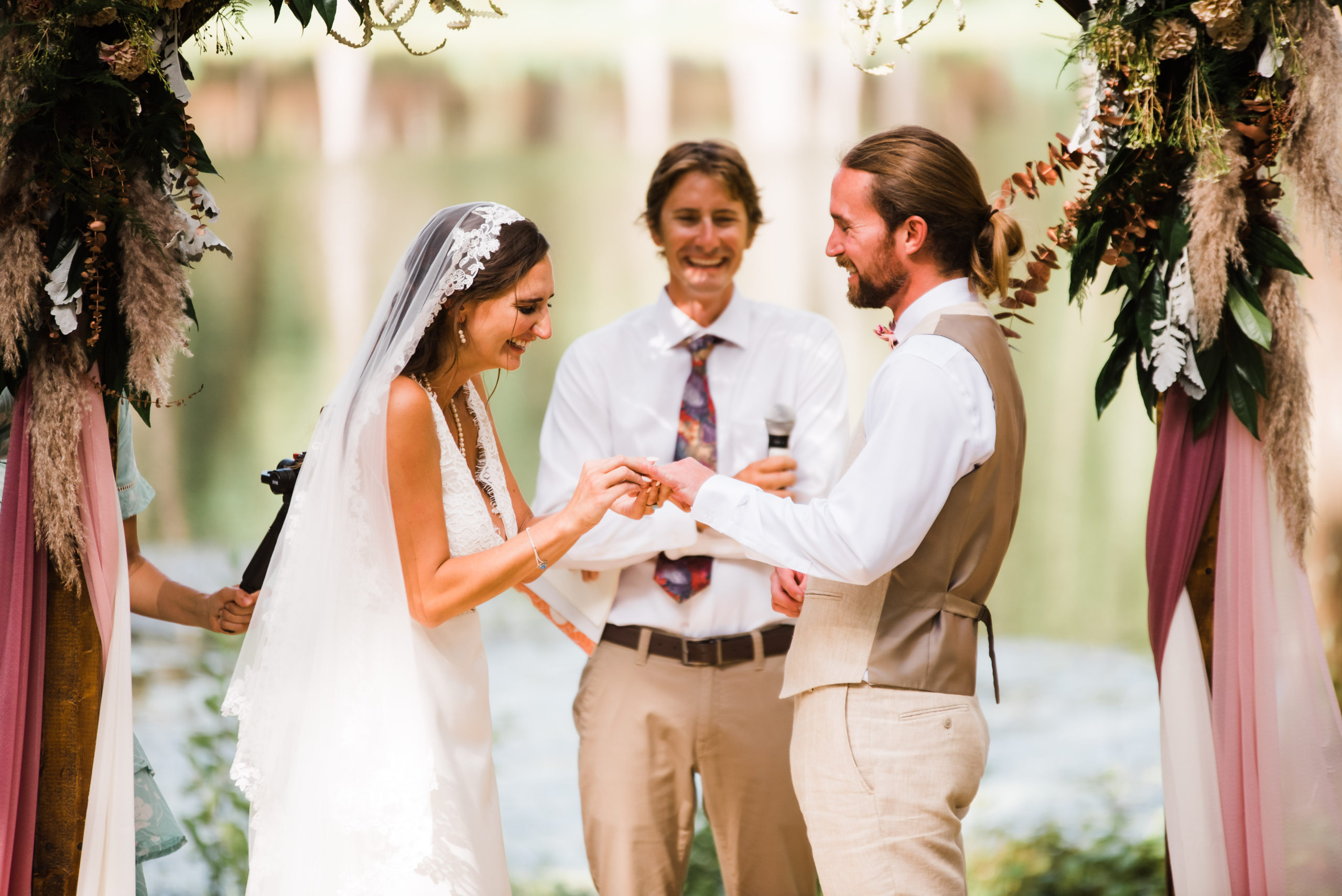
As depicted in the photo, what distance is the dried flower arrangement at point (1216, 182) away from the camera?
89.2 inches

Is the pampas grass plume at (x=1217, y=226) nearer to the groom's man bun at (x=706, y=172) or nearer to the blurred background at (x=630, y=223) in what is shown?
the groom's man bun at (x=706, y=172)

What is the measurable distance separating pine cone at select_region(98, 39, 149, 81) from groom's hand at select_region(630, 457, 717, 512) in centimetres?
124

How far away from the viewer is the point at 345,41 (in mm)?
2605

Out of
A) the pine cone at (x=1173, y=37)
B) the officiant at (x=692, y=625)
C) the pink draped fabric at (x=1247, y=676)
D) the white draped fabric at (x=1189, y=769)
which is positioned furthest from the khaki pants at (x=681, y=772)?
the pine cone at (x=1173, y=37)

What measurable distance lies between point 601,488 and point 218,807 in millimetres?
2773

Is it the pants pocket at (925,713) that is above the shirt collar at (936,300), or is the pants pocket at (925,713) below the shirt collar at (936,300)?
below

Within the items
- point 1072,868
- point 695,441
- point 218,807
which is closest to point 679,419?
point 695,441

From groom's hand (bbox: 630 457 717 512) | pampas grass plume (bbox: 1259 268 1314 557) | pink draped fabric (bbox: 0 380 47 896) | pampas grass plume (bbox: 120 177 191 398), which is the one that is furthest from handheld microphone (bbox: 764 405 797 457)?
pink draped fabric (bbox: 0 380 47 896)

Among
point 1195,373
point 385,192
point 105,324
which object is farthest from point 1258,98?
point 385,192

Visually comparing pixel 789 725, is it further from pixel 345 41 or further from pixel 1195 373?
pixel 345 41

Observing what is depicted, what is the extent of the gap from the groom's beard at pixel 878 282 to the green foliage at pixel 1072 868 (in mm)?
3021

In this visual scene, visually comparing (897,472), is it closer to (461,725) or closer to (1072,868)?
(461,725)

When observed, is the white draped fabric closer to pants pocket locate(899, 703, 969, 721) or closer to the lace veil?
pants pocket locate(899, 703, 969, 721)

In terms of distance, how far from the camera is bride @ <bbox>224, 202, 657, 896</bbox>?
218cm
